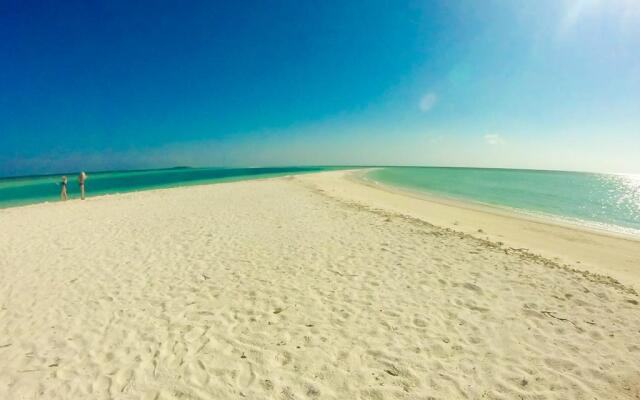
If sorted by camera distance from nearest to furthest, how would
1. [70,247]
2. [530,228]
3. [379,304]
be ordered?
[379,304], [70,247], [530,228]

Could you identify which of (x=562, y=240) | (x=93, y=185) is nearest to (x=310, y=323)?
(x=562, y=240)

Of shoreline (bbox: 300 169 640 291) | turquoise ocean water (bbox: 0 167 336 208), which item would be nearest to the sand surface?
shoreline (bbox: 300 169 640 291)

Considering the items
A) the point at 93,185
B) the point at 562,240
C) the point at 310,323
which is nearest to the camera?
the point at 310,323

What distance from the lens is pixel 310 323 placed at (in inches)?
192

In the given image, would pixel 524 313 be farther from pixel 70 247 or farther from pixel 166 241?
pixel 70 247

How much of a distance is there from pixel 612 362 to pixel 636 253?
9.51m

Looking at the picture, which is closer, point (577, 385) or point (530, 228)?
point (577, 385)

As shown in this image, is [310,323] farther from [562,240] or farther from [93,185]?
[93,185]

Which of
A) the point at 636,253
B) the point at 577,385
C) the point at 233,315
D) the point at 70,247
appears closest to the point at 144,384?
the point at 233,315

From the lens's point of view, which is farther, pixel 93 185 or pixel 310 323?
pixel 93 185

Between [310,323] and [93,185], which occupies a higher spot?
[310,323]

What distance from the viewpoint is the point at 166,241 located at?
31.8ft

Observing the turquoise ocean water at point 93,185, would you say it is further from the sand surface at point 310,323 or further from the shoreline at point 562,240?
the shoreline at point 562,240

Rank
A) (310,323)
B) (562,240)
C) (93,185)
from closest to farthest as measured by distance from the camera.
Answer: (310,323) < (562,240) < (93,185)
